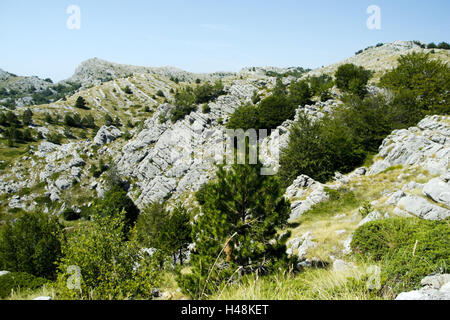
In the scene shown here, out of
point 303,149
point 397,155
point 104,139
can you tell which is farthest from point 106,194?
point 397,155

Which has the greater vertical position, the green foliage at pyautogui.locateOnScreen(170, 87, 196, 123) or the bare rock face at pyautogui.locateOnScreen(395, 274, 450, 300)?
the green foliage at pyautogui.locateOnScreen(170, 87, 196, 123)

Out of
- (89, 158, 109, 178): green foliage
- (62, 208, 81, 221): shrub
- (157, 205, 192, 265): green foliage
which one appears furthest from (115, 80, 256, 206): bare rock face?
(157, 205, 192, 265): green foliage

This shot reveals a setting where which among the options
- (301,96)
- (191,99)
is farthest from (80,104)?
(301,96)

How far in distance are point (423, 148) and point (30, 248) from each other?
152 feet

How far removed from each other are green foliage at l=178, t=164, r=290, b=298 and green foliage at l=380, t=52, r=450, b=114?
138ft

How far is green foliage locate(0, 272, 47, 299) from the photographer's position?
685 cm

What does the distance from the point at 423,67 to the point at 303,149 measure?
1362 inches

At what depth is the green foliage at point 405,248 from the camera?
505 cm

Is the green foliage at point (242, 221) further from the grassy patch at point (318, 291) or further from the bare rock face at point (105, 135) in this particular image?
the bare rock face at point (105, 135)

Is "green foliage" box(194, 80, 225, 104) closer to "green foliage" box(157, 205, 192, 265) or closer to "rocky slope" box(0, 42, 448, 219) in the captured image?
"rocky slope" box(0, 42, 448, 219)

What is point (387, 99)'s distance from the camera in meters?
41.2

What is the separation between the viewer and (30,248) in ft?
86.2

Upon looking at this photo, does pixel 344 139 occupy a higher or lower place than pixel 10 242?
higher

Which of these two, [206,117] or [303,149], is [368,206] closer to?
[303,149]
